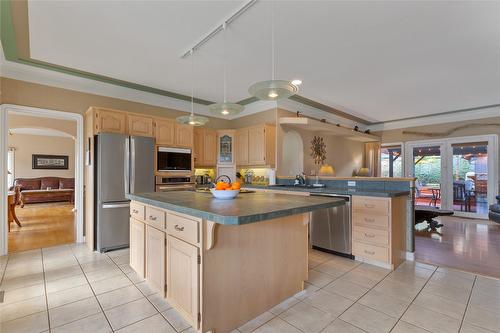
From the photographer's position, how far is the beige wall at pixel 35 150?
332 inches

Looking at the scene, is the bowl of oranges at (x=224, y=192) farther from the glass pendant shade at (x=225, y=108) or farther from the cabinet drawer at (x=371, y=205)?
the cabinet drawer at (x=371, y=205)

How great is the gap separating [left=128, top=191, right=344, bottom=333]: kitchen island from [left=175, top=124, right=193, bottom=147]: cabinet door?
218cm

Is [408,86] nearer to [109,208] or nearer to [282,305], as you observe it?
[282,305]

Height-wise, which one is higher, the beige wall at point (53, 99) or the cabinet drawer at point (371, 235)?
the beige wall at point (53, 99)

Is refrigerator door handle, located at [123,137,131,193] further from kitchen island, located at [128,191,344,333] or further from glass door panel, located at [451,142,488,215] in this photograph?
glass door panel, located at [451,142,488,215]

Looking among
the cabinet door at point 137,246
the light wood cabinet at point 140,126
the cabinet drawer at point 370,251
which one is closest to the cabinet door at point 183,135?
the light wood cabinet at point 140,126

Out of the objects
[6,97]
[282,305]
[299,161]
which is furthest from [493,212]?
[6,97]

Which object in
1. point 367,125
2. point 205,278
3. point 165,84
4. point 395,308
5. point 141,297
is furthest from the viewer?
point 367,125

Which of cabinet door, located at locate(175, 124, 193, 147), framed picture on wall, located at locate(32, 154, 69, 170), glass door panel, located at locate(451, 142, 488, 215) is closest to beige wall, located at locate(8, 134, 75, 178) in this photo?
framed picture on wall, located at locate(32, 154, 69, 170)

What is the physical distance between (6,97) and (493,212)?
8.10 m

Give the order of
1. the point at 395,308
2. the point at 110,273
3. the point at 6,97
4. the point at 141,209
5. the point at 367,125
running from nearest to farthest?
the point at 395,308, the point at 141,209, the point at 110,273, the point at 6,97, the point at 367,125

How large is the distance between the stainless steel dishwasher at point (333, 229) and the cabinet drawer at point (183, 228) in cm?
208

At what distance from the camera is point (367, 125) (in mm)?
7641

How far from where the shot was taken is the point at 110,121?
3.74 metres
